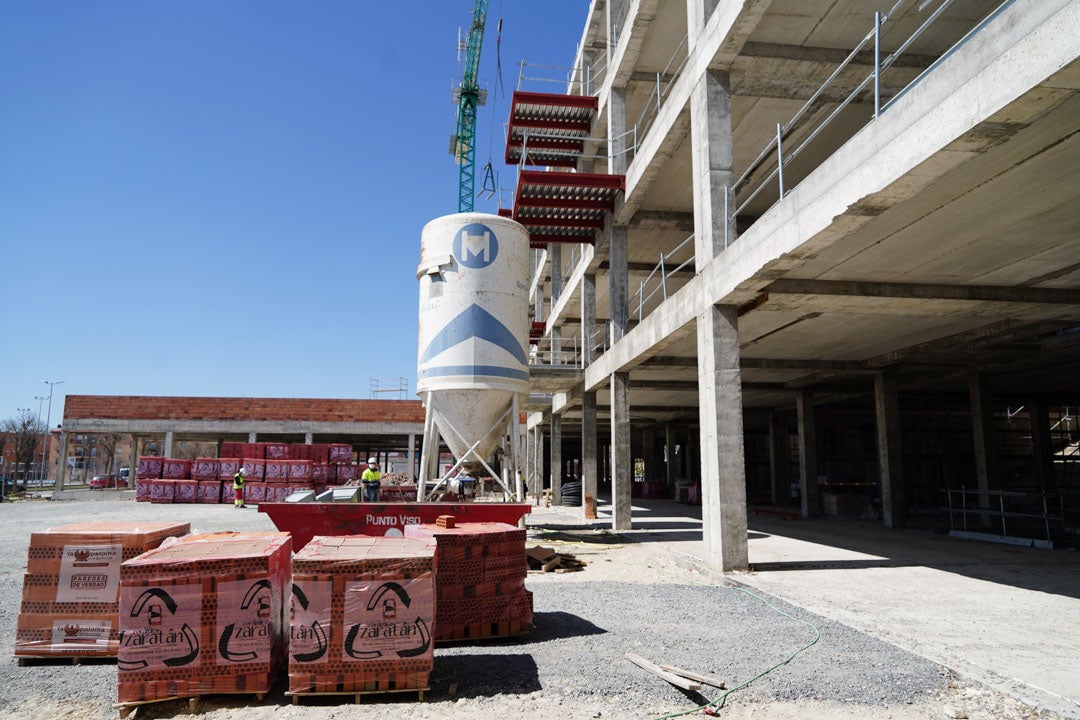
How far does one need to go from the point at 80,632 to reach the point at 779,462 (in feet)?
88.7

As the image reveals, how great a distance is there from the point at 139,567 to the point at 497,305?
986cm

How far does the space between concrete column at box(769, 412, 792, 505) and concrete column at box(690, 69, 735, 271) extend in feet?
63.2

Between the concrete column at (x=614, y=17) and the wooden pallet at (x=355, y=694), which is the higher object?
the concrete column at (x=614, y=17)

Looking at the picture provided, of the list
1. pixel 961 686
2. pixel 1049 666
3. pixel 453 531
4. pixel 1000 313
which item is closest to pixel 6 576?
pixel 453 531

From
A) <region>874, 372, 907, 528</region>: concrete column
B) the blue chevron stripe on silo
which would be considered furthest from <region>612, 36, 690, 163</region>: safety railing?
<region>874, 372, 907, 528</region>: concrete column

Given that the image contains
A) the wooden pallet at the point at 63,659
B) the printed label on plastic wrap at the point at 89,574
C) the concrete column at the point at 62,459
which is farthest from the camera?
the concrete column at the point at 62,459

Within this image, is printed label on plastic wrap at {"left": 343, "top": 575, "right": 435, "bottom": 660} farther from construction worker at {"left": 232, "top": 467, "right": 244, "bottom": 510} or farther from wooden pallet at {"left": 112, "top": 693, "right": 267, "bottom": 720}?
construction worker at {"left": 232, "top": 467, "right": 244, "bottom": 510}

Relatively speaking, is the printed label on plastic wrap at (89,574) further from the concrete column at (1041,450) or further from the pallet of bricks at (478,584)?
the concrete column at (1041,450)

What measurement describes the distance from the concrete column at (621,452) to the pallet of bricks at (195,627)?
12466mm

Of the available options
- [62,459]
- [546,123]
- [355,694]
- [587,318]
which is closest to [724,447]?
[355,694]

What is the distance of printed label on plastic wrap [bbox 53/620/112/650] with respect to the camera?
19.5 feet

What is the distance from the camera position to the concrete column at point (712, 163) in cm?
1096

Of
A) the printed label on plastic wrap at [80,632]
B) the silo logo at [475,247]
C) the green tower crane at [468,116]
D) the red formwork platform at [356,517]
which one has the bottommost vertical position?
the printed label on plastic wrap at [80,632]

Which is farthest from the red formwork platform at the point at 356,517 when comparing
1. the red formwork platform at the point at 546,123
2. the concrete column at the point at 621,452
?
the red formwork platform at the point at 546,123
